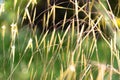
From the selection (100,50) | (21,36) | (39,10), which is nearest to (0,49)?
(21,36)

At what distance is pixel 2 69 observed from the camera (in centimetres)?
149

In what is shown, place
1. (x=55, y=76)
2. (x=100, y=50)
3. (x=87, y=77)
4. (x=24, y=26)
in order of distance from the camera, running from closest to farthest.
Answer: (x=87, y=77)
(x=55, y=76)
(x=100, y=50)
(x=24, y=26)

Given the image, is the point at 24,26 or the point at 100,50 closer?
the point at 100,50

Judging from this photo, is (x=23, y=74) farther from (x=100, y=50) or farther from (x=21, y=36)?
(x=100, y=50)

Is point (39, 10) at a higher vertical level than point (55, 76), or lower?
higher

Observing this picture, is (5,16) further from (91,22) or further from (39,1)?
(91,22)

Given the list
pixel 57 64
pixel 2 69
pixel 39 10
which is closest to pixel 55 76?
pixel 57 64

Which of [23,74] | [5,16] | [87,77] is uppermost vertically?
[5,16]

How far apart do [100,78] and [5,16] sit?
94 cm

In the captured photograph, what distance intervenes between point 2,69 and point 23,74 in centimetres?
10

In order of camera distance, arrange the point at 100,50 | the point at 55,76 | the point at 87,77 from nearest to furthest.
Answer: the point at 87,77 < the point at 55,76 < the point at 100,50

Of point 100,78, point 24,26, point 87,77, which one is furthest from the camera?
point 24,26

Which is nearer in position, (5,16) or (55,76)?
(55,76)

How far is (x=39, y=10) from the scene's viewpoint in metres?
1.76
